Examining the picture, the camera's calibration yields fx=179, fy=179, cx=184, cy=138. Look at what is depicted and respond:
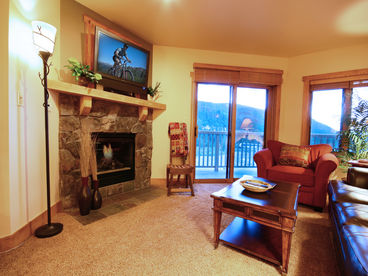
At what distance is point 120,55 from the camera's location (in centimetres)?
251

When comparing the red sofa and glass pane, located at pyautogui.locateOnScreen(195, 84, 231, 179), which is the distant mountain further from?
the red sofa

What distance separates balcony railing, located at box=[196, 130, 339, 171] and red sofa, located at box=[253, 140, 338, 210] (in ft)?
3.11

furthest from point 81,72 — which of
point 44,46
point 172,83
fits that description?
point 172,83

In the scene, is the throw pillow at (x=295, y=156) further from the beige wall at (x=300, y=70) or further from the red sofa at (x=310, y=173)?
the beige wall at (x=300, y=70)

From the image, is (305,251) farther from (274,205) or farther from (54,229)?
(54,229)

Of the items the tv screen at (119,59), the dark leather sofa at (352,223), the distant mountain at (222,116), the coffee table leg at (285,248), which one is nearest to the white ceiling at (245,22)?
the tv screen at (119,59)

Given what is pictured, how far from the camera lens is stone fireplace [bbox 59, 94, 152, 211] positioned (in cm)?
215

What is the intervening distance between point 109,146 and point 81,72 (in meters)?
1.12

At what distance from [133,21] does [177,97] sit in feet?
4.46

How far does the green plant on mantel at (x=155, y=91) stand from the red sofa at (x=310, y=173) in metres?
1.99

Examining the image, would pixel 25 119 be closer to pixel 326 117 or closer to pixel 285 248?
pixel 285 248

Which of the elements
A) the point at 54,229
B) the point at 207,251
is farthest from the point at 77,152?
the point at 207,251

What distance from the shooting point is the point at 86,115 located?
231cm

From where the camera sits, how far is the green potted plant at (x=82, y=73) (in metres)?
2.00
